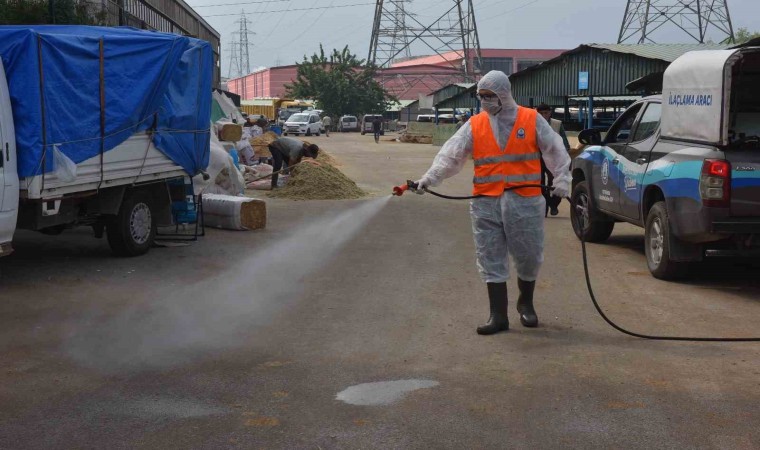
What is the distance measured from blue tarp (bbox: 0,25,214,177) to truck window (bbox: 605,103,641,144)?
535 cm

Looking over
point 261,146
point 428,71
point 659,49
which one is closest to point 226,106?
point 261,146

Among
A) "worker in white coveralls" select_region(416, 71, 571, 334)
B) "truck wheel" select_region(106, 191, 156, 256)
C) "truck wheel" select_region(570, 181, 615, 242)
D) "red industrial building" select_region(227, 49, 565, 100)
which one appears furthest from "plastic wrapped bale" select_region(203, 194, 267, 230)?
"red industrial building" select_region(227, 49, 565, 100)

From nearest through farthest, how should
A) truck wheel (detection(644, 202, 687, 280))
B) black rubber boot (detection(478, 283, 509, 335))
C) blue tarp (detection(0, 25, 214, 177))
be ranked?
black rubber boot (detection(478, 283, 509, 335)) → blue tarp (detection(0, 25, 214, 177)) → truck wheel (detection(644, 202, 687, 280))

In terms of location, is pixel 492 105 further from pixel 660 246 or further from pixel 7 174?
pixel 7 174

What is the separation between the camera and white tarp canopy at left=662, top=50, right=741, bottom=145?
870 cm

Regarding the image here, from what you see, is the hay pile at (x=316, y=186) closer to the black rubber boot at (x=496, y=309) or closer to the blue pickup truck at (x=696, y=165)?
the blue pickup truck at (x=696, y=165)

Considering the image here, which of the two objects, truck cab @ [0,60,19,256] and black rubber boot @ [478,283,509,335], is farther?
truck cab @ [0,60,19,256]

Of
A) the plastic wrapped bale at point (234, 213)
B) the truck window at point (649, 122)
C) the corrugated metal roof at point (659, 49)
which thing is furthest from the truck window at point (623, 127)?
the corrugated metal roof at point (659, 49)

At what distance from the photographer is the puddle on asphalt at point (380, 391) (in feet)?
17.9

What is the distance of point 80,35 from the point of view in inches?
395

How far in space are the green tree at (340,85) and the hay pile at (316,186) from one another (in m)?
64.0

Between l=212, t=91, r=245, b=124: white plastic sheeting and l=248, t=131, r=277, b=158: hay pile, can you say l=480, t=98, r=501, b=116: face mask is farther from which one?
l=248, t=131, r=277, b=158: hay pile

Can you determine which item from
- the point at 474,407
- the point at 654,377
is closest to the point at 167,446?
the point at 474,407

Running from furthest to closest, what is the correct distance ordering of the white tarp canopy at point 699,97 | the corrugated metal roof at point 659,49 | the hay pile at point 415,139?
the hay pile at point 415,139
the corrugated metal roof at point 659,49
the white tarp canopy at point 699,97
